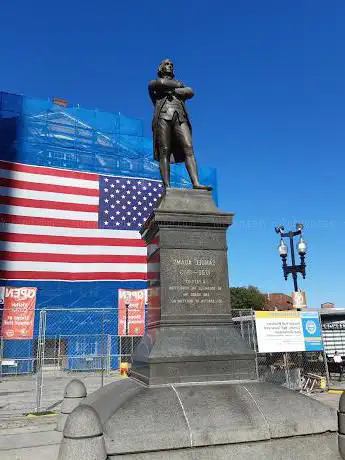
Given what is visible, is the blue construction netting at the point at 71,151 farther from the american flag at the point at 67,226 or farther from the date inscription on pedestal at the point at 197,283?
the date inscription on pedestal at the point at 197,283

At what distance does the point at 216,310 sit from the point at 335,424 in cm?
208

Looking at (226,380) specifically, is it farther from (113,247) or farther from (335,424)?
(113,247)

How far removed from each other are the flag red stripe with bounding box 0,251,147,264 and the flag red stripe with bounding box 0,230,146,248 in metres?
0.67

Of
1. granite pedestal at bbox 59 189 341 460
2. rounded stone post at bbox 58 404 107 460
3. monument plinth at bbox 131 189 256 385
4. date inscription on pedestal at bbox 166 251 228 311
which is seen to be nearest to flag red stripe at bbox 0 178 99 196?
granite pedestal at bbox 59 189 341 460

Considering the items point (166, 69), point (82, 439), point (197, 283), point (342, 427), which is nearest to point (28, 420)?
point (197, 283)

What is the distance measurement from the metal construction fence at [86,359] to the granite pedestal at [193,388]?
7.74 m

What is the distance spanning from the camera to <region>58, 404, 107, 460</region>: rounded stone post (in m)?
3.75

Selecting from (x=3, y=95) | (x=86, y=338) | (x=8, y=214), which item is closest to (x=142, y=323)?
(x=86, y=338)

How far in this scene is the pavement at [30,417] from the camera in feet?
20.4

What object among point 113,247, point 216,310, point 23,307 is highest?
point 113,247

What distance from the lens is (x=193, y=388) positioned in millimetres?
5234

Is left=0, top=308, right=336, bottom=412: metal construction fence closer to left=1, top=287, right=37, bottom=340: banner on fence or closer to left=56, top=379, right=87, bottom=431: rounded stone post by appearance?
left=1, top=287, right=37, bottom=340: banner on fence

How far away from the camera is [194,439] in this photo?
446 cm

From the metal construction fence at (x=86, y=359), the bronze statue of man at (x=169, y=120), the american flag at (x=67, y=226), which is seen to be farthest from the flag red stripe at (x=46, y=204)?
the bronze statue of man at (x=169, y=120)
